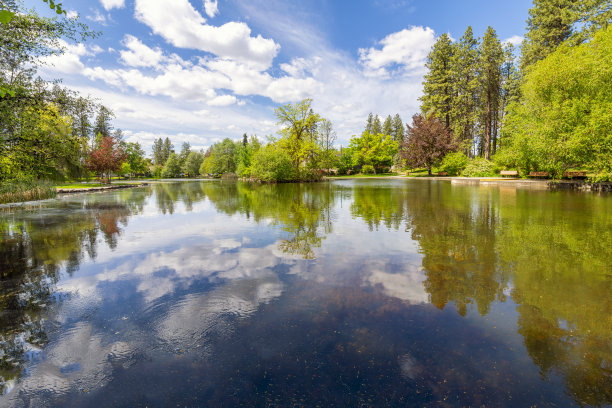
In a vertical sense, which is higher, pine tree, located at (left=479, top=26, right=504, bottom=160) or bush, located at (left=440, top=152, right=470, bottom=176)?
pine tree, located at (left=479, top=26, right=504, bottom=160)

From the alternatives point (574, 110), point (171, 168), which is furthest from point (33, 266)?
point (171, 168)

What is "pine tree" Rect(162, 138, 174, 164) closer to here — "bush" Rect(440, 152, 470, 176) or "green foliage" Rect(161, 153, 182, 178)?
"green foliage" Rect(161, 153, 182, 178)

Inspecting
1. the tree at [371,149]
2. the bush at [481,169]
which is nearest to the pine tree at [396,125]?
the tree at [371,149]

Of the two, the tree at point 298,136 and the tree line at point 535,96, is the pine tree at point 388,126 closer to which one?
the tree line at point 535,96

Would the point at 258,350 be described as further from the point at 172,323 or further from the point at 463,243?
the point at 463,243

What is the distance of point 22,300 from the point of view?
15.2 ft

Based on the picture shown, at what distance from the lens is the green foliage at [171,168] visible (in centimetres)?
9138

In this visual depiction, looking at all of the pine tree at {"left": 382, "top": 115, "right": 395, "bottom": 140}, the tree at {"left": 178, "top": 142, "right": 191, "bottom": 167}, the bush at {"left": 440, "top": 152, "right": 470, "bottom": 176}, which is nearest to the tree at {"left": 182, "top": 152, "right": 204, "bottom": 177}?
the tree at {"left": 178, "top": 142, "right": 191, "bottom": 167}

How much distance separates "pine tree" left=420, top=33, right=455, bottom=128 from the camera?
50031 millimetres

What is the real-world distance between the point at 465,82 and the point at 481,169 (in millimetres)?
20001

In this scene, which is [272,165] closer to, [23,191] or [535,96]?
[23,191]

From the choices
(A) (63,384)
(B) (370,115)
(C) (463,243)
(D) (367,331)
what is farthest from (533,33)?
(B) (370,115)

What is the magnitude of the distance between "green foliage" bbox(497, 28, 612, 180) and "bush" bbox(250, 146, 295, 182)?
2879 centimetres

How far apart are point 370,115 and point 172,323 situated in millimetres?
106814
